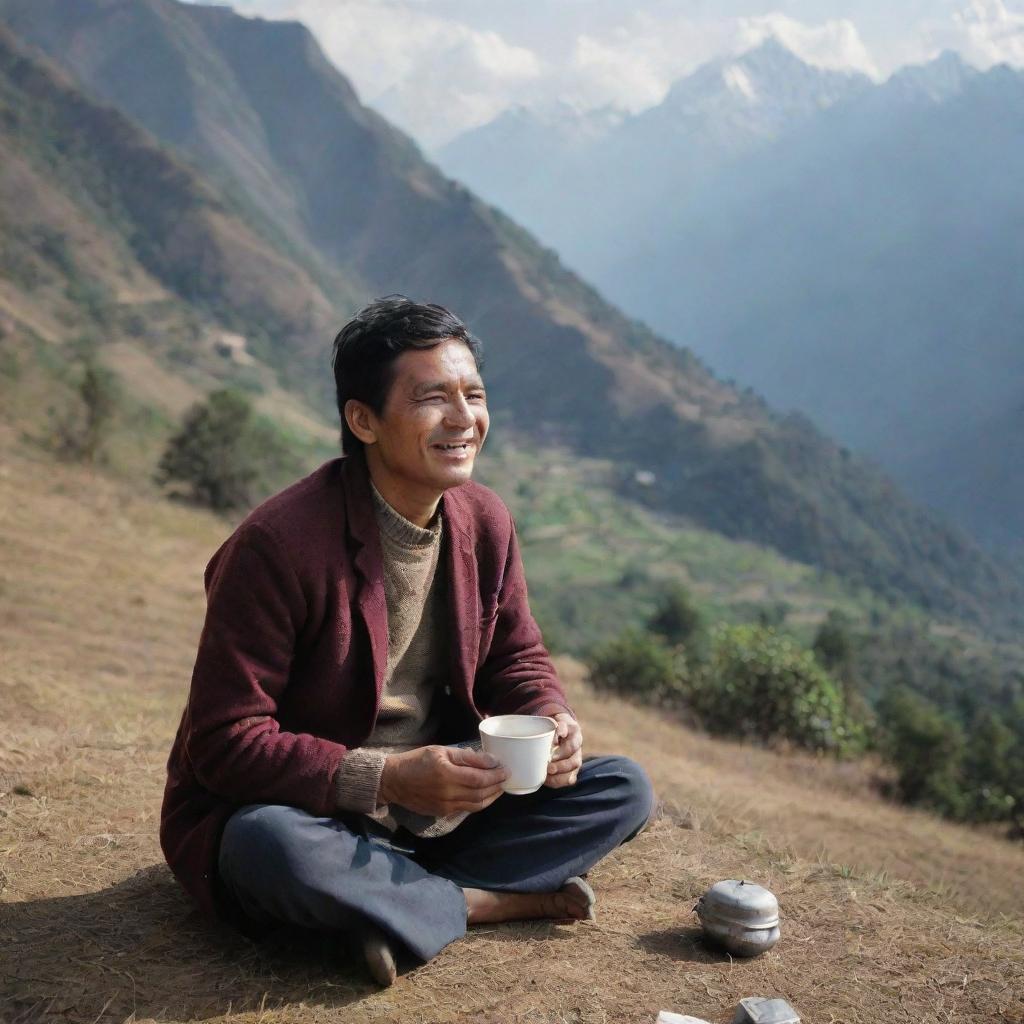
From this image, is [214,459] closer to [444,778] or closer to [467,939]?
[467,939]

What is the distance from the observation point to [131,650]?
7.91m

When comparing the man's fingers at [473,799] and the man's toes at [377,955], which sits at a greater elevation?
the man's fingers at [473,799]

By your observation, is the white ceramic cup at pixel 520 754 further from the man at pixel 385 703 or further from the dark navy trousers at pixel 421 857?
the dark navy trousers at pixel 421 857

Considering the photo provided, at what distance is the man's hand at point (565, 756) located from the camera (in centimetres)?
268

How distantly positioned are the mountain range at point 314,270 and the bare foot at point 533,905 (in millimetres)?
39788

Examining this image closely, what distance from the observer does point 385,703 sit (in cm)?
271

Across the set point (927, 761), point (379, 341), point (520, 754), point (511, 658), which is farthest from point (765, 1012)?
point (927, 761)

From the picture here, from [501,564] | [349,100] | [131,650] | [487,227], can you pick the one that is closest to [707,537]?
[487,227]

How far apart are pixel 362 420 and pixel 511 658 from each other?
84 cm

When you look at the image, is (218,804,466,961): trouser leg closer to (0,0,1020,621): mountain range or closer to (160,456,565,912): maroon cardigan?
(160,456,565,912): maroon cardigan

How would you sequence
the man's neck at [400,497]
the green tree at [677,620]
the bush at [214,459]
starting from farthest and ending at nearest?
the green tree at [677,620], the bush at [214,459], the man's neck at [400,497]

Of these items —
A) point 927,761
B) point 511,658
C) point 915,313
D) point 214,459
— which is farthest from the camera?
point 915,313

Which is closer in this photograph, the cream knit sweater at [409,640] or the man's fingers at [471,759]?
the man's fingers at [471,759]

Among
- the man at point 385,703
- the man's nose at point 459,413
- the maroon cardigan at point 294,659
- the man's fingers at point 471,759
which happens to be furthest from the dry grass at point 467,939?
the man's nose at point 459,413
